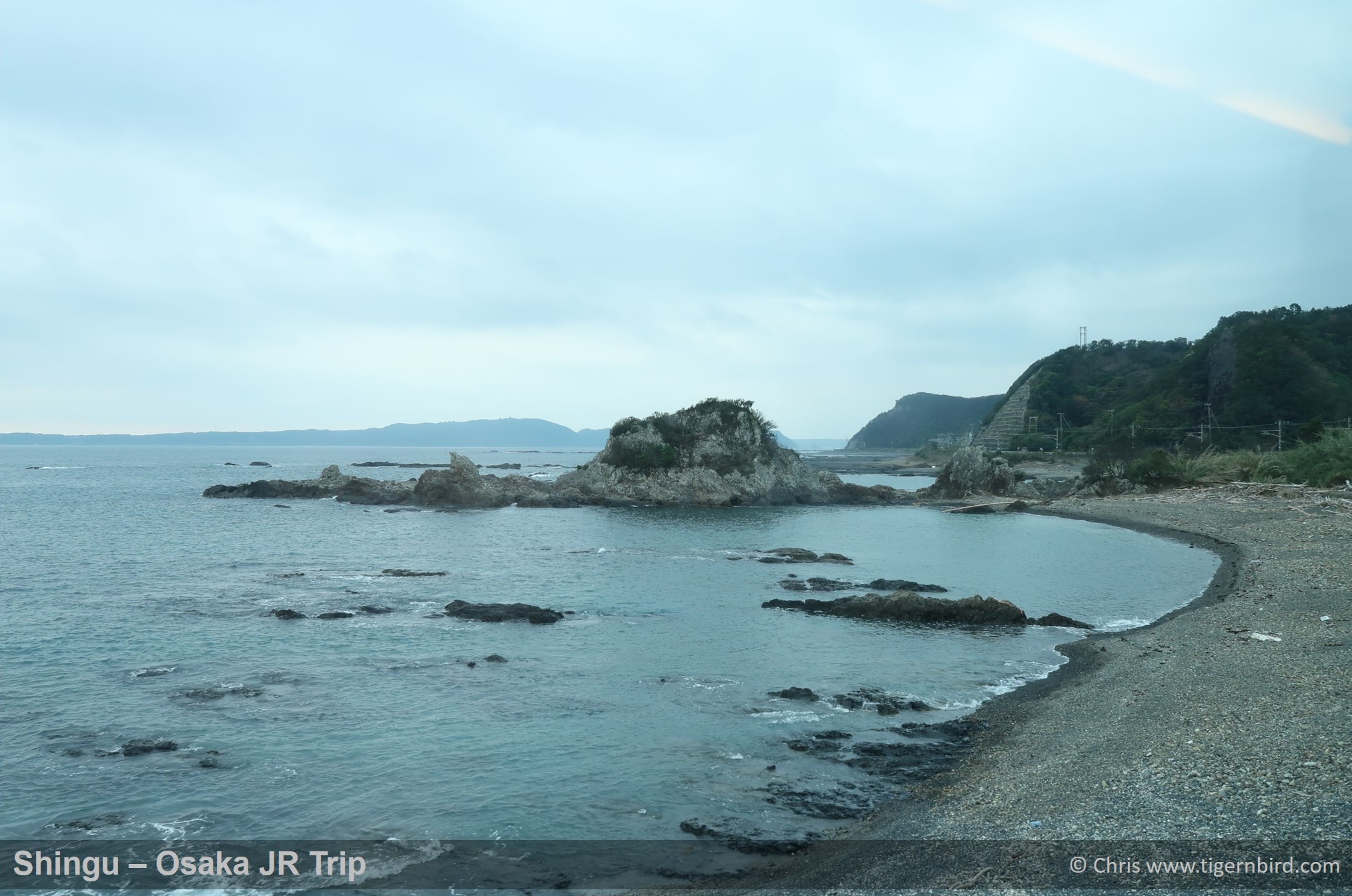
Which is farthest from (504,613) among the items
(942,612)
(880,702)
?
(942,612)

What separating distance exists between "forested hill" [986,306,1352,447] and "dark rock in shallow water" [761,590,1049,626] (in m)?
80.9

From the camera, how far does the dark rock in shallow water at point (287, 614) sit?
26.0 metres

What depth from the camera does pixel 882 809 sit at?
1205 cm

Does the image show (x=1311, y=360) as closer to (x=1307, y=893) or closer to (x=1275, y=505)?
(x=1275, y=505)

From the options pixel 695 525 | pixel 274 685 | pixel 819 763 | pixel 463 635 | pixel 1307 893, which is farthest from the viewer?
pixel 695 525

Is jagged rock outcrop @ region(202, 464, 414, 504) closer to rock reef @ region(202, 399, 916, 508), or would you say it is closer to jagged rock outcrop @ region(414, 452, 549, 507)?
rock reef @ region(202, 399, 916, 508)

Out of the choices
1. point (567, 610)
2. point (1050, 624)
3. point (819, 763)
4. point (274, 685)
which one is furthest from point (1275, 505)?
point (274, 685)

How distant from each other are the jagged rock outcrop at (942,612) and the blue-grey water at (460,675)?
1.08 m

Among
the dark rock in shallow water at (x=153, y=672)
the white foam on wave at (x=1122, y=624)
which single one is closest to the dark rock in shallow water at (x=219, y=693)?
the dark rock in shallow water at (x=153, y=672)

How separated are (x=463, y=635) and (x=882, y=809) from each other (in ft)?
51.2

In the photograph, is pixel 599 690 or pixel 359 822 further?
pixel 599 690

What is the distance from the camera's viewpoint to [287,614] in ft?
85.8

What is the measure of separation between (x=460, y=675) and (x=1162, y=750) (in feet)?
49.3

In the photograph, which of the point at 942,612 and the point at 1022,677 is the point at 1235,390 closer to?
the point at 942,612
